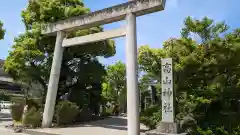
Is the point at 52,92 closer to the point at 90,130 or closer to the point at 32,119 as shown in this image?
the point at 32,119

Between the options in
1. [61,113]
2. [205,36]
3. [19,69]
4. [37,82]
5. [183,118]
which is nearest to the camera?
[183,118]

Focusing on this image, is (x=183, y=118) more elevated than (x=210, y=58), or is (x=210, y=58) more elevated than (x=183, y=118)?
(x=210, y=58)

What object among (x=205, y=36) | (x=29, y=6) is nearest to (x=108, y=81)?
(x=29, y=6)

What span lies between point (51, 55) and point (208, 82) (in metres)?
9.73

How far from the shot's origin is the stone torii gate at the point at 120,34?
9.62 m

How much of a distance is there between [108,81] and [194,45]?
21310 mm

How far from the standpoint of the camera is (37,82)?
15875mm

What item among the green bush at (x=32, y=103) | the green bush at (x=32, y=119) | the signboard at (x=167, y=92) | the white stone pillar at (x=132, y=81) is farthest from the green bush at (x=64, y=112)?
the signboard at (x=167, y=92)

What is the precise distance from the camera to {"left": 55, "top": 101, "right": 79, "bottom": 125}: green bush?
13.1 m

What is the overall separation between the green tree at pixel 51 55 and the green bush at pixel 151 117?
624 centimetres

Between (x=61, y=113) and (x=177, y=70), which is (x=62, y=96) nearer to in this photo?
(x=61, y=113)

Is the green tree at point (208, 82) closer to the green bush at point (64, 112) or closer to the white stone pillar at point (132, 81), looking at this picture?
the white stone pillar at point (132, 81)

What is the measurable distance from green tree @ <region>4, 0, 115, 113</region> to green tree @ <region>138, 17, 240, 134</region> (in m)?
6.90

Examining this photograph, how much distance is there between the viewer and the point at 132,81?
9672 mm
